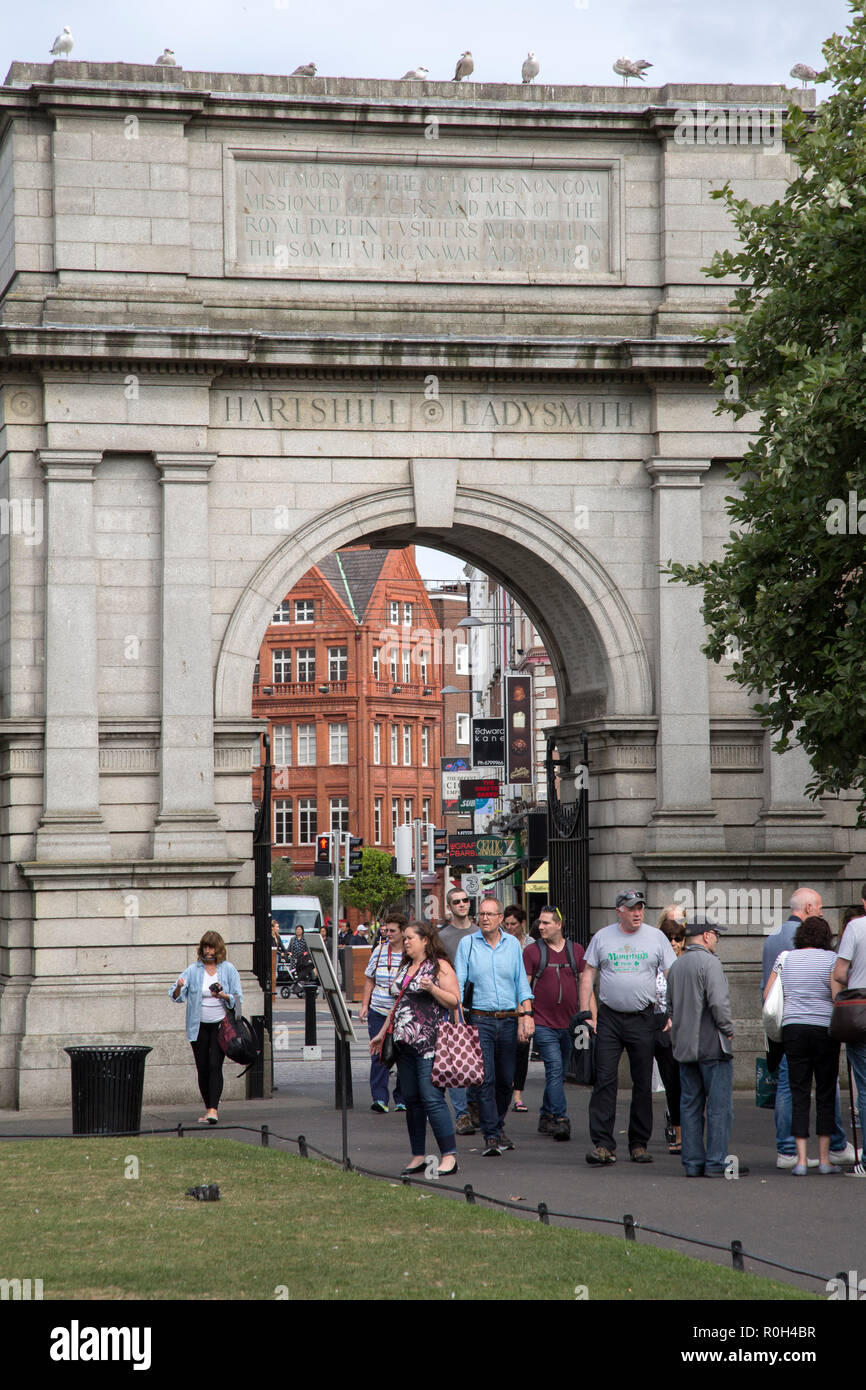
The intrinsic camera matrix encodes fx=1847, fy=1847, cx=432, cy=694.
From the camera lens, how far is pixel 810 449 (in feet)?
45.5

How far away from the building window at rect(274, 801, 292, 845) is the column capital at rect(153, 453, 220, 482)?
65745mm

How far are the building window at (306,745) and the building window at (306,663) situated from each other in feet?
7.36

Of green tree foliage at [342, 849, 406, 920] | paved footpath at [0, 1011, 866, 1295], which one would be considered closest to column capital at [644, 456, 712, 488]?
paved footpath at [0, 1011, 866, 1295]

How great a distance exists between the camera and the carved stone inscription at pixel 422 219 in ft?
61.1

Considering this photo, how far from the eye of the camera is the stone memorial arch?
58.3 ft

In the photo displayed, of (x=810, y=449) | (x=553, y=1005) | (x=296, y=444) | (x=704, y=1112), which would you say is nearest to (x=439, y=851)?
(x=296, y=444)

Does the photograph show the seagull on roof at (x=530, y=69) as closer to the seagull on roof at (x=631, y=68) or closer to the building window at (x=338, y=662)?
the seagull on roof at (x=631, y=68)

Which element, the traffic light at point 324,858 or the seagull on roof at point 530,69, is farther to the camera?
the traffic light at point 324,858

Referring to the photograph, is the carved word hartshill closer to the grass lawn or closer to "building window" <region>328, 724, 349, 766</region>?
the grass lawn

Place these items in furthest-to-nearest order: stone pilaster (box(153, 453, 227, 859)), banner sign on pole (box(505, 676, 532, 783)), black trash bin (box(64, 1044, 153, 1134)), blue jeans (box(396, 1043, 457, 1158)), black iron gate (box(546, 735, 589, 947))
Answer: banner sign on pole (box(505, 676, 532, 783)) < black iron gate (box(546, 735, 589, 947)) < stone pilaster (box(153, 453, 227, 859)) < black trash bin (box(64, 1044, 153, 1134)) < blue jeans (box(396, 1043, 457, 1158))

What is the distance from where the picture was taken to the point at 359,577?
3383 inches

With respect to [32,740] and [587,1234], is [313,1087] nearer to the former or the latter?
[32,740]

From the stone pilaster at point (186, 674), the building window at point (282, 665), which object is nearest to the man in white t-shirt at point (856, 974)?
the stone pilaster at point (186, 674)
